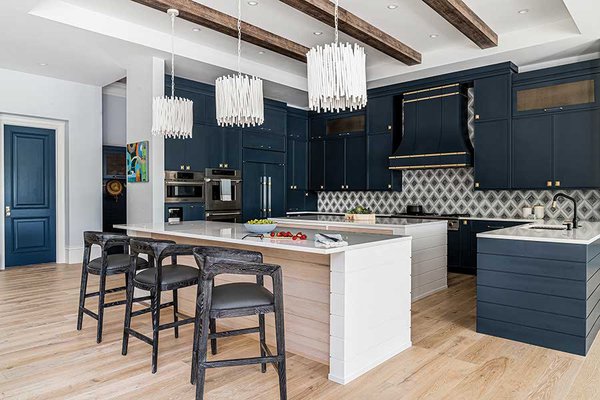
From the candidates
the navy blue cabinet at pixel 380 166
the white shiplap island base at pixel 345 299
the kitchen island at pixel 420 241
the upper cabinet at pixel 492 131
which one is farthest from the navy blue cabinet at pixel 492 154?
the white shiplap island base at pixel 345 299

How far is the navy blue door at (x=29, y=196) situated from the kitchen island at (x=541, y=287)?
21.5 feet

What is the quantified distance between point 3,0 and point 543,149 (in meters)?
6.19

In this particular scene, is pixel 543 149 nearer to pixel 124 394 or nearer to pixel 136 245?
pixel 136 245

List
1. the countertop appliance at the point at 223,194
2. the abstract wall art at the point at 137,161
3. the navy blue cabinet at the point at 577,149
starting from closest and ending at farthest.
Answer: the navy blue cabinet at the point at 577,149
the abstract wall art at the point at 137,161
the countertop appliance at the point at 223,194

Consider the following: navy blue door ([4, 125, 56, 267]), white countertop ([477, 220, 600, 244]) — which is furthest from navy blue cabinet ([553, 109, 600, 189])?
A: navy blue door ([4, 125, 56, 267])

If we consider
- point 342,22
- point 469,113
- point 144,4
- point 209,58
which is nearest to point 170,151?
point 209,58

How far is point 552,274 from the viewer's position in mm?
3123

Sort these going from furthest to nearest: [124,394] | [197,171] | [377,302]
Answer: [197,171], [377,302], [124,394]

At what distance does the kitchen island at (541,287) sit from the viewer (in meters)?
3.02

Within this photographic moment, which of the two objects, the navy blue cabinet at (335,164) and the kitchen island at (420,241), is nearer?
the kitchen island at (420,241)

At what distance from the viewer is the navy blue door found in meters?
6.40

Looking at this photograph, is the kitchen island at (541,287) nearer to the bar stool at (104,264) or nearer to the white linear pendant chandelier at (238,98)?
the white linear pendant chandelier at (238,98)

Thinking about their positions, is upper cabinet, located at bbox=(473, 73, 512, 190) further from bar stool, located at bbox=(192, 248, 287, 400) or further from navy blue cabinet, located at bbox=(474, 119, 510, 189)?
bar stool, located at bbox=(192, 248, 287, 400)

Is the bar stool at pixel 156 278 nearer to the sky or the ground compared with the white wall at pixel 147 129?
nearer to the ground
